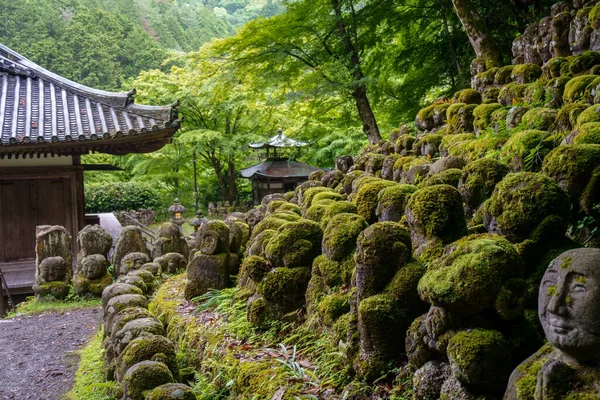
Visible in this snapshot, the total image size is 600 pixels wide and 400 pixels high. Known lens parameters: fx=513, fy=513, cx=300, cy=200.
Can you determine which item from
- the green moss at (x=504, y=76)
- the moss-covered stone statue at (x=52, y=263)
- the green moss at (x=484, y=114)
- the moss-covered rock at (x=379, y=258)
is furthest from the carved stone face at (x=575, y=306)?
the moss-covered stone statue at (x=52, y=263)

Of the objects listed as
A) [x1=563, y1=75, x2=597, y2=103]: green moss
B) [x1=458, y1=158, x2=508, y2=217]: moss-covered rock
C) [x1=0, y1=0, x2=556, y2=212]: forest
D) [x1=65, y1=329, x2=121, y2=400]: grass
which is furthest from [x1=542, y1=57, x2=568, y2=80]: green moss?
[x1=65, y1=329, x2=121, y2=400]: grass

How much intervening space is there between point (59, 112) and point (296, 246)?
913 centimetres

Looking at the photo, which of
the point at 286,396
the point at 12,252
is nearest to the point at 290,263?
the point at 286,396

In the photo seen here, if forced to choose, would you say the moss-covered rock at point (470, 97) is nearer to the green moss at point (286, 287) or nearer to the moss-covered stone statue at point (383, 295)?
the green moss at point (286, 287)

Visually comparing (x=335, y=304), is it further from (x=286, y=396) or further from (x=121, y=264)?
(x=121, y=264)

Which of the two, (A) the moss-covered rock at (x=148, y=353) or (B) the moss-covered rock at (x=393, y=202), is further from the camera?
(A) the moss-covered rock at (x=148, y=353)

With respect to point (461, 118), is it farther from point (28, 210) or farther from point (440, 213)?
point (28, 210)

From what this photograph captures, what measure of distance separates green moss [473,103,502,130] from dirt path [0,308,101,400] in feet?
19.2

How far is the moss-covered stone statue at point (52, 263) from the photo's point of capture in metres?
9.44

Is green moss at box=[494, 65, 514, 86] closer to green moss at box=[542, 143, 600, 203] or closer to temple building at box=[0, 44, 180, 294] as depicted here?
green moss at box=[542, 143, 600, 203]

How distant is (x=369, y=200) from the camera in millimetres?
4742

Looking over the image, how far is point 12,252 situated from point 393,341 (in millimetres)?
10760

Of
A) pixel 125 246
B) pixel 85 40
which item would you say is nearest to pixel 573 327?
pixel 125 246

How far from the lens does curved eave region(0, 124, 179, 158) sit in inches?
406
